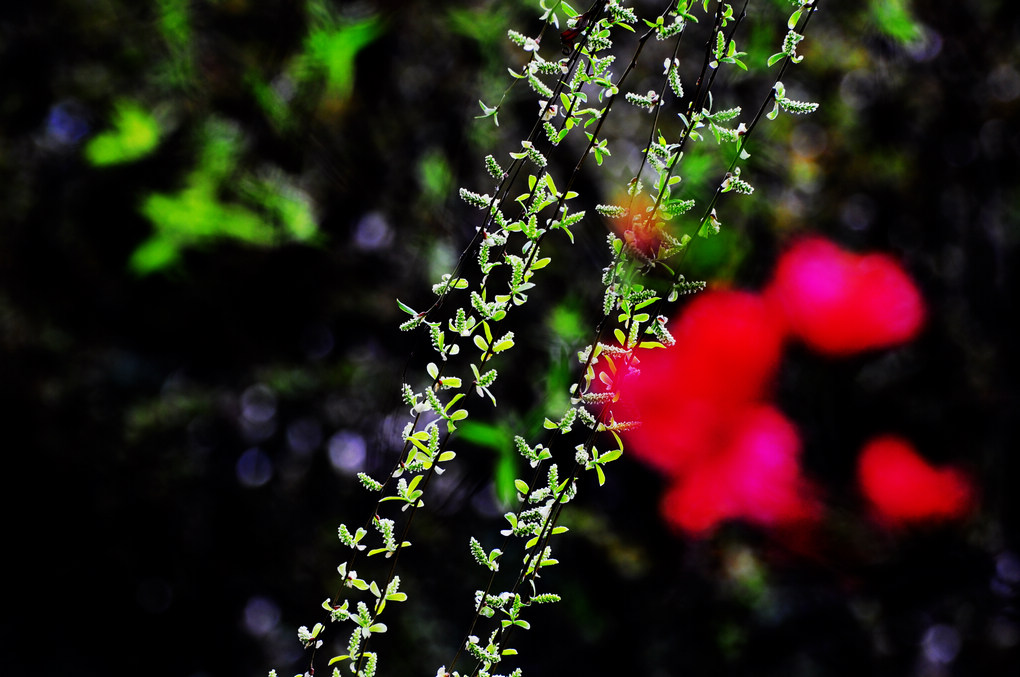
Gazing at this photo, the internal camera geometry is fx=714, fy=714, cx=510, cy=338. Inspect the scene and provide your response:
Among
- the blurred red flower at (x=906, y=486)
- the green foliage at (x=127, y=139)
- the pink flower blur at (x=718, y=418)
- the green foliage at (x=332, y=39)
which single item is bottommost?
the blurred red flower at (x=906, y=486)

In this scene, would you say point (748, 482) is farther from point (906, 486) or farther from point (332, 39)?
point (332, 39)

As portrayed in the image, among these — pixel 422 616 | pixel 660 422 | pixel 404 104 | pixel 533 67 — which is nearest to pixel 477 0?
pixel 404 104

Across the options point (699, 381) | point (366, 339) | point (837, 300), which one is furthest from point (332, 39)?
point (837, 300)

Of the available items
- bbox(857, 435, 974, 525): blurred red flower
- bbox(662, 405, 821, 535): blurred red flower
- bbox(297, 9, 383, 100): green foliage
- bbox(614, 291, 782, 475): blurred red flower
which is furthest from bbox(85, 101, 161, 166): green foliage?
bbox(857, 435, 974, 525): blurred red flower

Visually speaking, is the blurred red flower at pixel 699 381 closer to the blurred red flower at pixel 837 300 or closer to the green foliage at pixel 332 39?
the blurred red flower at pixel 837 300

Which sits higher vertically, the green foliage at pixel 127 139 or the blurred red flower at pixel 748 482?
the green foliage at pixel 127 139

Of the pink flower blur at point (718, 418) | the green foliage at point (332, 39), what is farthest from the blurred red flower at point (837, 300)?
the green foliage at point (332, 39)
